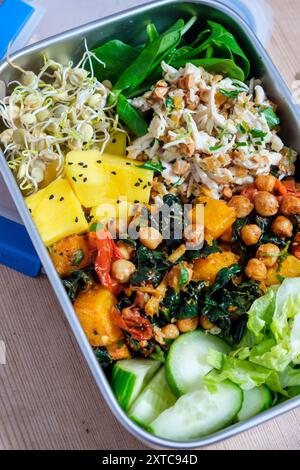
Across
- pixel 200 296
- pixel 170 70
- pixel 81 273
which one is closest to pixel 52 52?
pixel 170 70

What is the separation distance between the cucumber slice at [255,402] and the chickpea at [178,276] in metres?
0.39

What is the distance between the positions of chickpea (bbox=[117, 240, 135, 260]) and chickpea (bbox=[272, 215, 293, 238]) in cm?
50

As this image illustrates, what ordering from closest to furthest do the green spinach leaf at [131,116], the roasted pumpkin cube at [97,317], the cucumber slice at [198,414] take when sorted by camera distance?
the cucumber slice at [198,414], the roasted pumpkin cube at [97,317], the green spinach leaf at [131,116]

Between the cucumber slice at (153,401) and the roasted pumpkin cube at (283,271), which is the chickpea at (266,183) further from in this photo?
the cucumber slice at (153,401)

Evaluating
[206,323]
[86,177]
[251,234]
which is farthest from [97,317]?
[251,234]

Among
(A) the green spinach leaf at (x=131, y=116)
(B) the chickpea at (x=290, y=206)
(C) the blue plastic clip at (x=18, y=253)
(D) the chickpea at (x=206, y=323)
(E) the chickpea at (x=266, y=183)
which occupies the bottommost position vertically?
(D) the chickpea at (x=206, y=323)

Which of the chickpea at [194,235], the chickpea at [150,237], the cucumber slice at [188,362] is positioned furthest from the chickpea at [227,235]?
the cucumber slice at [188,362]

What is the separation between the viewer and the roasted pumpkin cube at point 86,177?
2062mm

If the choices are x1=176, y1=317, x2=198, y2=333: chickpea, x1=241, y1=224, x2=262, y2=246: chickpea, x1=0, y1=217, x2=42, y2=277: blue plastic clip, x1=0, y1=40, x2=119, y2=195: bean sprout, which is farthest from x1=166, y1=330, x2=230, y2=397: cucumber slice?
x1=0, y1=40, x2=119, y2=195: bean sprout

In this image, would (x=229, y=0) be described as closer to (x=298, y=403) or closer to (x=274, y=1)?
(x=274, y=1)

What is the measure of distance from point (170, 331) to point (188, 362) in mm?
118

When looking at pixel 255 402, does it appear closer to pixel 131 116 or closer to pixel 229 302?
pixel 229 302

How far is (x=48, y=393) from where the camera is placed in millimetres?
2072

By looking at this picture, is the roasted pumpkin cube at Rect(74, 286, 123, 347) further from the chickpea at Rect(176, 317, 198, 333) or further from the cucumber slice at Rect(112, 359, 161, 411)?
the chickpea at Rect(176, 317, 198, 333)
